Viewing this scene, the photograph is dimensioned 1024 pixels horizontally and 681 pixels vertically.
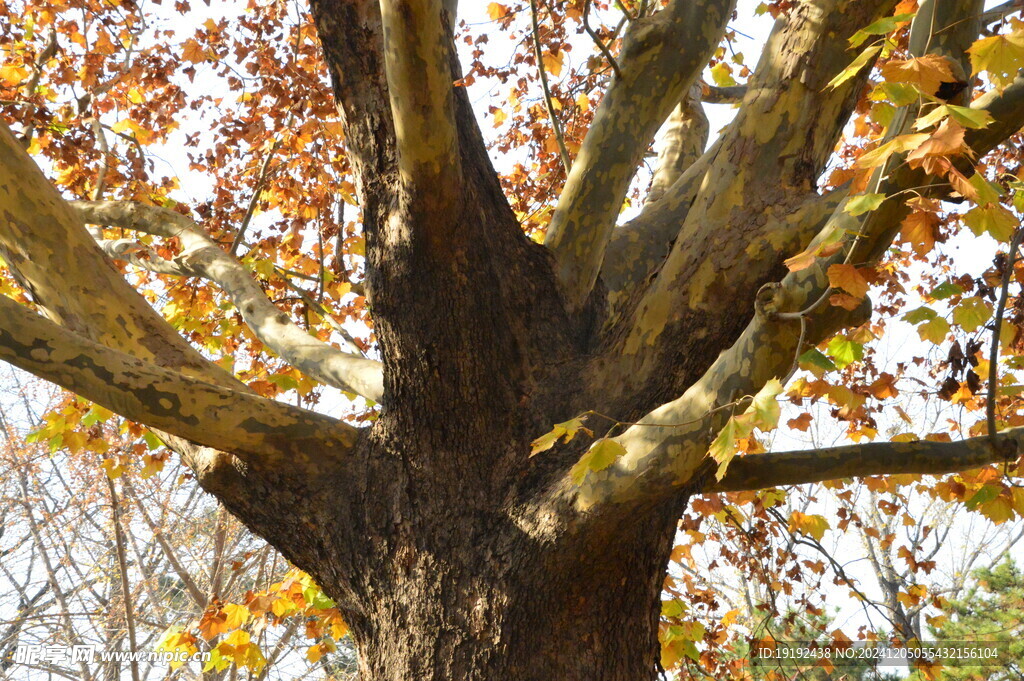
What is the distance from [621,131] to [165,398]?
69.5 inches

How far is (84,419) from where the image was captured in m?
3.80

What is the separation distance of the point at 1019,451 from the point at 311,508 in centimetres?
213

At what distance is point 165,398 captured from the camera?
1983mm

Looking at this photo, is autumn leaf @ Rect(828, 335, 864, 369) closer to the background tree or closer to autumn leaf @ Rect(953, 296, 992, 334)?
autumn leaf @ Rect(953, 296, 992, 334)

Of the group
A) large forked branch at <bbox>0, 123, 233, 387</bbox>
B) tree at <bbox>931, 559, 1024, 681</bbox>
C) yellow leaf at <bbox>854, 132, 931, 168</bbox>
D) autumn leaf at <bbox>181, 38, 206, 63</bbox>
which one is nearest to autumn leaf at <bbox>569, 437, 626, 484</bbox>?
yellow leaf at <bbox>854, 132, 931, 168</bbox>

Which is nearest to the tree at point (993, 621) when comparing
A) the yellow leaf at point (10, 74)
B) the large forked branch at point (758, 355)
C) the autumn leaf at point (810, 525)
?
the autumn leaf at point (810, 525)

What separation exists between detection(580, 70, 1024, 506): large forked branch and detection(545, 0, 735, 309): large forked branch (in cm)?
91

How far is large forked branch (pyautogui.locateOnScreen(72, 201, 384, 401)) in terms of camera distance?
283cm

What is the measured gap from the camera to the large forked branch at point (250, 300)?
2834mm

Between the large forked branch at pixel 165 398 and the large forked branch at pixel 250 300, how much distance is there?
1.61 ft

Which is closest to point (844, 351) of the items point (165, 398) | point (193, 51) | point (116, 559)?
point (165, 398)

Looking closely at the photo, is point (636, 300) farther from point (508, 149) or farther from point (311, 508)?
point (508, 149)

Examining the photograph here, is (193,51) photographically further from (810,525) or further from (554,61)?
(810,525)

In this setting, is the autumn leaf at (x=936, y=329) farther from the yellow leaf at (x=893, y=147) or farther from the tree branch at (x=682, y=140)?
the tree branch at (x=682, y=140)
